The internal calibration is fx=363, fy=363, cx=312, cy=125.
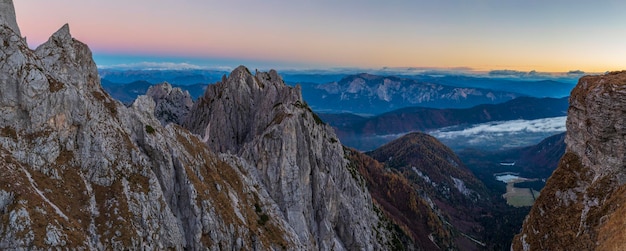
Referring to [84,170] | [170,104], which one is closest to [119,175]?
[84,170]

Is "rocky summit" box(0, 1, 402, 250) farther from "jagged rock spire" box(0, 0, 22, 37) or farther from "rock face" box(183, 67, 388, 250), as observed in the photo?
"rock face" box(183, 67, 388, 250)

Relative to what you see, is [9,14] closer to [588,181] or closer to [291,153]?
[291,153]

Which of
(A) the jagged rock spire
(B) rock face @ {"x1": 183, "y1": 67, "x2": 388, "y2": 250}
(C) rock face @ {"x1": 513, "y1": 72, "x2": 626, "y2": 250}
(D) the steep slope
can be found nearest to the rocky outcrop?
(B) rock face @ {"x1": 183, "y1": 67, "x2": 388, "y2": 250}

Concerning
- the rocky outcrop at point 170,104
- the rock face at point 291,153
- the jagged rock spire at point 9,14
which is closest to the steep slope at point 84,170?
the jagged rock spire at point 9,14

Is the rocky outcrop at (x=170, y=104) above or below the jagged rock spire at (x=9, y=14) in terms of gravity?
below

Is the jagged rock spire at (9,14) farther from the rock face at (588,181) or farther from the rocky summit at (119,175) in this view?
the rock face at (588,181)

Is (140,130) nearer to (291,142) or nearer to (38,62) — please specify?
(38,62)
